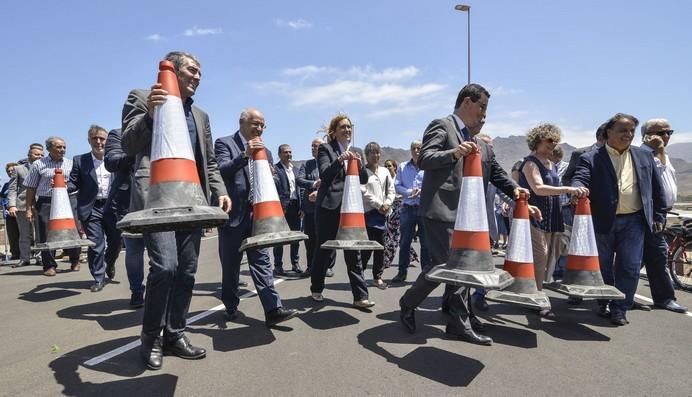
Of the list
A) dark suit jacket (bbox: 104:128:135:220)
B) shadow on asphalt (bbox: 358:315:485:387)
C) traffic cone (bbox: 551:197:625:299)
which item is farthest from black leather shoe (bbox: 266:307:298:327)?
traffic cone (bbox: 551:197:625:299)

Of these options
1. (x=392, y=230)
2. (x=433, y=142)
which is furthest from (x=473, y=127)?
(x=392, y=230)

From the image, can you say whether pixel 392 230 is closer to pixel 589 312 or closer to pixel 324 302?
pixel 324 302

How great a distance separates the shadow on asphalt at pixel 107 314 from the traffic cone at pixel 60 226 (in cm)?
90

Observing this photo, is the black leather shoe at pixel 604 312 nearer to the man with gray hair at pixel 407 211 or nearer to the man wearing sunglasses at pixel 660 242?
the man wearing sunglasses at pixel 660 242

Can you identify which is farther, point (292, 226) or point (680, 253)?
point (292, 226)

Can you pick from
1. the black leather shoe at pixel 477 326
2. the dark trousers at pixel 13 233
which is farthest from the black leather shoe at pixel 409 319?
the dark trousers at pixel 13 233

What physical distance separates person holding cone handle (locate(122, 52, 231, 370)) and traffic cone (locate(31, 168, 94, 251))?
3038mm

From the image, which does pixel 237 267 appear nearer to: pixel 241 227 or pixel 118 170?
pixel 241 227

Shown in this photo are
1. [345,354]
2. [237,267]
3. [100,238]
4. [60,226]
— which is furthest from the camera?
[100,238]

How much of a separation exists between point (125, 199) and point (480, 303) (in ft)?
14.0

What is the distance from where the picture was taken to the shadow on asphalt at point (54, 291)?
568cm

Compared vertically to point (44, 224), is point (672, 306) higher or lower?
lower

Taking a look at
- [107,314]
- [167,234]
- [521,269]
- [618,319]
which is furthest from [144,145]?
[618,319]

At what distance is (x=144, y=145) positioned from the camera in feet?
10.1
